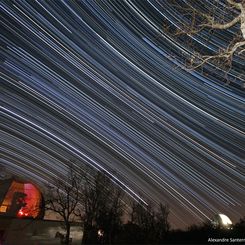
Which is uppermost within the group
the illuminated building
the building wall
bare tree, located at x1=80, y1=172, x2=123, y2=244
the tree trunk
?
bare tree, located at x1=80, y1=172, x2=123, y2=244

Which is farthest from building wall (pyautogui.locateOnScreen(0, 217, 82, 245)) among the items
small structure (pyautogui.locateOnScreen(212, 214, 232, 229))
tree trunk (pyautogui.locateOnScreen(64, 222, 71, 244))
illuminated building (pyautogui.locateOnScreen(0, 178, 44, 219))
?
small structure (pyautogui.locateOnScreen(212, 214, 232, 229))

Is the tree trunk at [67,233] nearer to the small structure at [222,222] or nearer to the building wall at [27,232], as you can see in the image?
the building wall at [27,232]

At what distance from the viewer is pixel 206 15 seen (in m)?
9.43

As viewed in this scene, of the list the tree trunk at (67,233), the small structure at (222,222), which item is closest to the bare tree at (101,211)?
the tree trunk at (67,233)

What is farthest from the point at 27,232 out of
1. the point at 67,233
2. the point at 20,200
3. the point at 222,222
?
the point at 222,222

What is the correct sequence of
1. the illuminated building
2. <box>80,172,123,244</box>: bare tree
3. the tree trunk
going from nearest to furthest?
1. the illuminated building
2. the tree trunk
3. <box>80,172,123,244</box>: bare tree

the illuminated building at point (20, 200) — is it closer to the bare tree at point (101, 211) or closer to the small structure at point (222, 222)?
the bare tree at point (101, 211)

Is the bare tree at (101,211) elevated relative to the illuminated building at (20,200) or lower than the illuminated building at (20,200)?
elevated

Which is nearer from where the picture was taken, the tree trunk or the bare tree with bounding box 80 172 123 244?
the tree trunk

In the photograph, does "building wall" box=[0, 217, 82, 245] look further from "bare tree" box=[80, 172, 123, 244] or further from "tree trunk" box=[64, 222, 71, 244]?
"bare tree" box=[80, 172, 123, 244]

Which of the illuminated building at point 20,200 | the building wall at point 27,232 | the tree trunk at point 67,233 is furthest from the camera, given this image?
the tree trunk at point 67,233

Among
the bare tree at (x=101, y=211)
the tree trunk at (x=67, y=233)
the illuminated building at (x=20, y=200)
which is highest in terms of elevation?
the bare tree at (x=101, y=211)

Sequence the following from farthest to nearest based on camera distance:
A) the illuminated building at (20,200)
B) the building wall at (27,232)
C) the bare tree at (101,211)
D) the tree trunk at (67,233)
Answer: the bare tree at (101,211) → the tree trunk at (67,233) → the illuminated building at (20,200) → the building wall at (27,232)

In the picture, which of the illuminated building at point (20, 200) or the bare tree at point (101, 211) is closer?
the illuminated building at point (20, 200)
